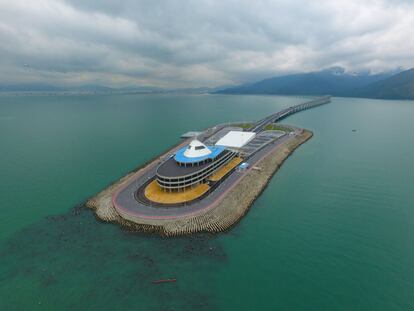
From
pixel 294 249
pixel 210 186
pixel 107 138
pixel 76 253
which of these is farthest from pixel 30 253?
pixel 107 138

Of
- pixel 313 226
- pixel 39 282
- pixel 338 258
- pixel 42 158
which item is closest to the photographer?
pixel 39 282

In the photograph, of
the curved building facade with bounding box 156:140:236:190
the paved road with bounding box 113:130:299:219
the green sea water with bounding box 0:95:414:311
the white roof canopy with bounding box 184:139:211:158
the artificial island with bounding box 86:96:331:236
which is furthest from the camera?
the white roof canopy with bounding box 184:139:211:158

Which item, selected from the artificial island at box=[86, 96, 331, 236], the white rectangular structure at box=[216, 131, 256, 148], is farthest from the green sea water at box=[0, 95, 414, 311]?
the white rectangular structure at box=[216, 131, 256, 148]

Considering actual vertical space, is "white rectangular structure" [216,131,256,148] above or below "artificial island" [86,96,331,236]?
above

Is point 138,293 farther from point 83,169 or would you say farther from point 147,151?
point 147,151

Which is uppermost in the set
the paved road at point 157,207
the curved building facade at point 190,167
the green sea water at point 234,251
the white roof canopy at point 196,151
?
the white roof canopy at point 196,151

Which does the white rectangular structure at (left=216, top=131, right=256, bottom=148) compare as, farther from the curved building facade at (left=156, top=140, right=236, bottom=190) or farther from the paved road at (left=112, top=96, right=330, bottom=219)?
the curved building facade at (left=156, top=140, right=236, bottom=190)

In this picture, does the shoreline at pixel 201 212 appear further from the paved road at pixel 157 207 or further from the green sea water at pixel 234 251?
the green sea water at pixel 234 251

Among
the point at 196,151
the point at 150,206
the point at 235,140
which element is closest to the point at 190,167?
the point at 196,151

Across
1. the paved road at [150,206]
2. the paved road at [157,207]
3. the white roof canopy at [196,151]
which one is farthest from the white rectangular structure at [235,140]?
the white roof canopy at [196,151]
